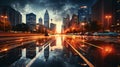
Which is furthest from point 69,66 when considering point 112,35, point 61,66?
point 112,35

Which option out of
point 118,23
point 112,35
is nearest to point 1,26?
point 112,35

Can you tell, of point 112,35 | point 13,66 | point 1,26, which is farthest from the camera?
point 1,26

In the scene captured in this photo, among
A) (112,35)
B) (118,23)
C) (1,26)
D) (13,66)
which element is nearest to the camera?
(13,66)

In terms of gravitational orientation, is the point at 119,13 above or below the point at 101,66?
above

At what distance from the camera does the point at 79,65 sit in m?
10.2

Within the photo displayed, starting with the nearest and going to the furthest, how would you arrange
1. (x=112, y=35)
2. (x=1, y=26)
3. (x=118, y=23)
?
(x=112, y=35)
(x=1, y=26)
(x=118, y=23)

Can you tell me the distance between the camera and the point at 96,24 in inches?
5241

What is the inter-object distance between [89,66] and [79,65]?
0.59 metres

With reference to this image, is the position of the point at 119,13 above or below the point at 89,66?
above

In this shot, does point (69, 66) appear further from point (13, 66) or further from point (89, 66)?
point (13, 66)

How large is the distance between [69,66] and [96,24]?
125 meters

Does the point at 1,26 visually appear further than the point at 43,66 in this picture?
Yes

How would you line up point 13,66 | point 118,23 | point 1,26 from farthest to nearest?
point 118,23 → point 1,26 → point 13,66

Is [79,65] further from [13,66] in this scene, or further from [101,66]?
[13,66]
